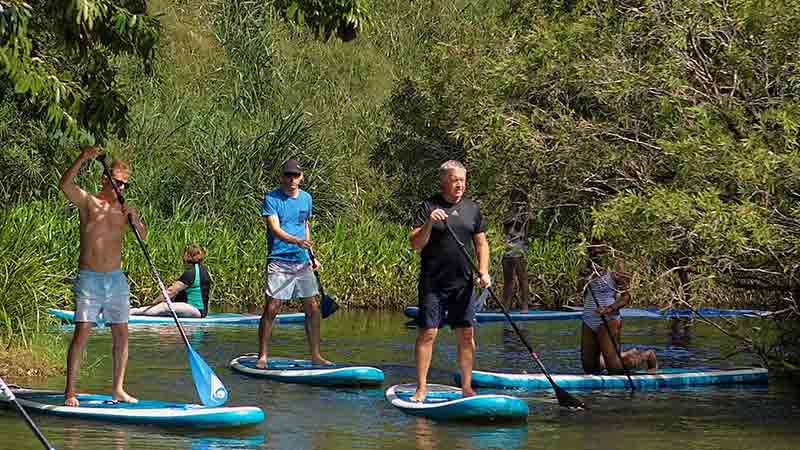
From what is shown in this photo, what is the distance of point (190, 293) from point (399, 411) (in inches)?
320

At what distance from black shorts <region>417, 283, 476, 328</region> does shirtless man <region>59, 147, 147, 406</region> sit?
2.07m

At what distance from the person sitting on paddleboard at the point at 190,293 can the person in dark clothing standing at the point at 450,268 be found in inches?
332

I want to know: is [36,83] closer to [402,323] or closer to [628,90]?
[628,90]

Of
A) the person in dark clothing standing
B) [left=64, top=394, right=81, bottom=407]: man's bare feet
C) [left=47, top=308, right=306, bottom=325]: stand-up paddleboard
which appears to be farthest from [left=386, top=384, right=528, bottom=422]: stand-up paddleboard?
[left=47, top=308, right=306, bottom=325]: stand-up paddleboard

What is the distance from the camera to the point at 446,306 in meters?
11.3

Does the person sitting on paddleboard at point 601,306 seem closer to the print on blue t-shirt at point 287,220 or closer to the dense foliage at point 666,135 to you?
the dense foliage at point 666,135

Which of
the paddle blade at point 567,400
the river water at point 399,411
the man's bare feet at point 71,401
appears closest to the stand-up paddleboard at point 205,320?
the river water at point 399,411

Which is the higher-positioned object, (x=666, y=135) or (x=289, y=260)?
(x=666, y=135)

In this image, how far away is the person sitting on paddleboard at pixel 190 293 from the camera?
63.3 feet

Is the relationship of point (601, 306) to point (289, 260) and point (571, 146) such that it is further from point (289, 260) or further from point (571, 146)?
point (289, 260)

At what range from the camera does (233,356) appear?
51.6ft

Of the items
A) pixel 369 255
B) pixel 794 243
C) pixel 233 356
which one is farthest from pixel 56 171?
pixel 794 243

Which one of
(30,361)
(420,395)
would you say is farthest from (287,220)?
(420,395)

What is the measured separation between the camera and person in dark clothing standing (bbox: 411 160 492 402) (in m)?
11.2
